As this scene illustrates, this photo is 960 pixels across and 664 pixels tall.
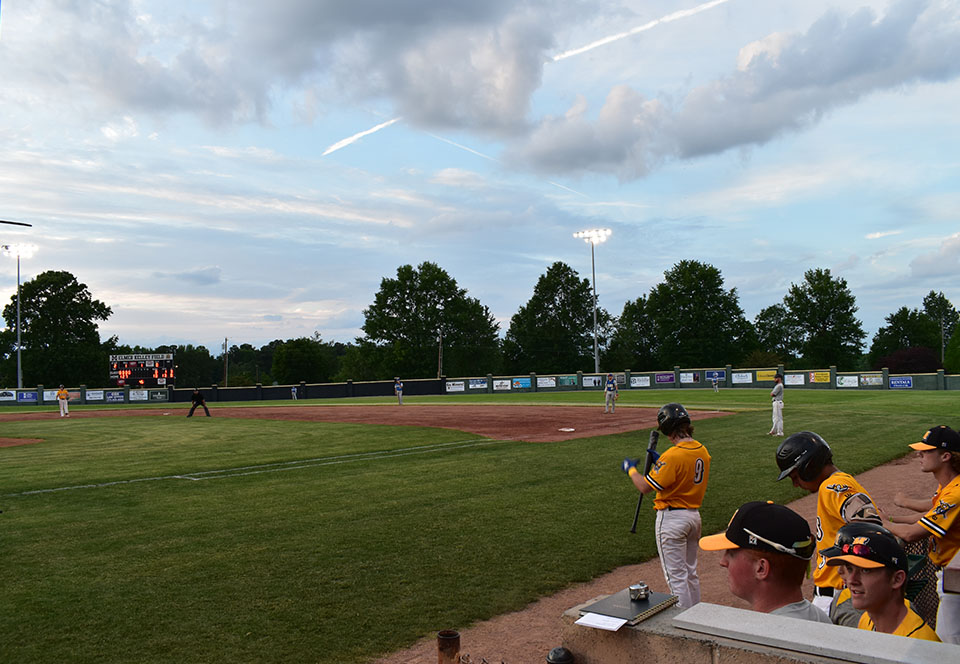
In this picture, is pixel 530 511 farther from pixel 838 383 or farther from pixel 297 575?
pixel 838 383

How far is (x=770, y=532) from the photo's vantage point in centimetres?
299

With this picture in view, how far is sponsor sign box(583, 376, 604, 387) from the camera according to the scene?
59.5 m

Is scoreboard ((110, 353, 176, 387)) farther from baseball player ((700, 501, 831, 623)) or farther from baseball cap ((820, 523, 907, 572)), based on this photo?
baseball cap ((820, 523, 907, 572))

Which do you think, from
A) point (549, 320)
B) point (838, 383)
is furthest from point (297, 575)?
point (549, 320)

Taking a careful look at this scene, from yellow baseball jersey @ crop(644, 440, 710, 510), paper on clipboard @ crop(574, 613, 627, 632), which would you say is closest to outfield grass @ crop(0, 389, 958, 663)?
yellow baseball jersey @ crop(644, 440, 710, 510)

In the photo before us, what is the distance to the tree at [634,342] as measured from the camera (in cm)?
8956

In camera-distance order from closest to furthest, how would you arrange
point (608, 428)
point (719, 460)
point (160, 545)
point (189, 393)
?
1. point (160, 545)
2. point (719, 460)
3. point (608, 428)
4. point (189, 393)

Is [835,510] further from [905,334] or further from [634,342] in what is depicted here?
[905,334]

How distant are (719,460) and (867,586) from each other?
14158mm

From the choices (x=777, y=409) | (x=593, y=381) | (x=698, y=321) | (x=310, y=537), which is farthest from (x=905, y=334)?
(x=310, y=537)

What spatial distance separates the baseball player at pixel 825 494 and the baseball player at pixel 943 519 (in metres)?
0.51

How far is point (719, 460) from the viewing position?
16.5 m

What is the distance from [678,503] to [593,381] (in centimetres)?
5428

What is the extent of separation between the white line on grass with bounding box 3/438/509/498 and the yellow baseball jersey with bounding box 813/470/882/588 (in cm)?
1410
